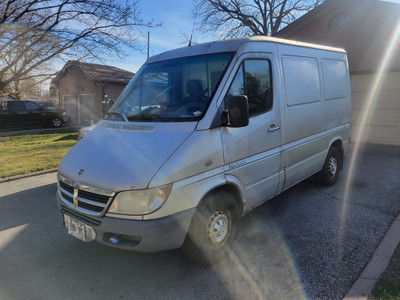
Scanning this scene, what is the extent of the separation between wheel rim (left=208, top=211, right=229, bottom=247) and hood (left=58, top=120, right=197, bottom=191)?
2.86ft

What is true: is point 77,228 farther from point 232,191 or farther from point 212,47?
point 212,47

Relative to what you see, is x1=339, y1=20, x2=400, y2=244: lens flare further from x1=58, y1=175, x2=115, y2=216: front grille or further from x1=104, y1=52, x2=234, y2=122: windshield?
x1=58, y1=175, x2=115, y2=216: front grille

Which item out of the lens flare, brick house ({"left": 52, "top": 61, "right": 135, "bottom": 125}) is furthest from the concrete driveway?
brick house ({"left": 52, "top": 61, "right": 135, "bottom": 125})

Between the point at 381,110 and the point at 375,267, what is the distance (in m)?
7.80

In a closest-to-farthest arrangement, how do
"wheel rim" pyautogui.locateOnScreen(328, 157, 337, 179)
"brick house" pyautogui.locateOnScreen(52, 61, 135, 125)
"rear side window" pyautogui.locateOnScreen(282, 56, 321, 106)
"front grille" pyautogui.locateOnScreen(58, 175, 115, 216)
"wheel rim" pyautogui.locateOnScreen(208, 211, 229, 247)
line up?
"front grille" pyautogui.locateOnScreen(58, 175, 115, 216) → "wheel rim" pyautogui.locateOnScreen(208, 211, 229, 247) → "rear side window" pyautogui.locateOnScreen(282, 56, 321, 106) → "wheel rim" pyautogui.locateOnScreen(328, 157, 337, 179) → "brick house" pyautogui.locateOnScreen(52, 61, 135, 125)

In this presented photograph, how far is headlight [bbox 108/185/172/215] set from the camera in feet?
7.74

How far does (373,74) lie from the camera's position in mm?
9102

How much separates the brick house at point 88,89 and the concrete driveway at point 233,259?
1806 cm

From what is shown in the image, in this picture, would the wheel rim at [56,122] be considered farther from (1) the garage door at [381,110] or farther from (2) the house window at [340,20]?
(1) the garage door at [381,110]

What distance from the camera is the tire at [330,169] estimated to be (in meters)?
5.08

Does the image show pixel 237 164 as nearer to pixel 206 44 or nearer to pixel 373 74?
pixel 206 44

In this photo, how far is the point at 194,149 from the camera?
261 cm

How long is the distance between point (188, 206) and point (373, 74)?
920 centimetres

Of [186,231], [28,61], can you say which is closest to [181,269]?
[186,231]
